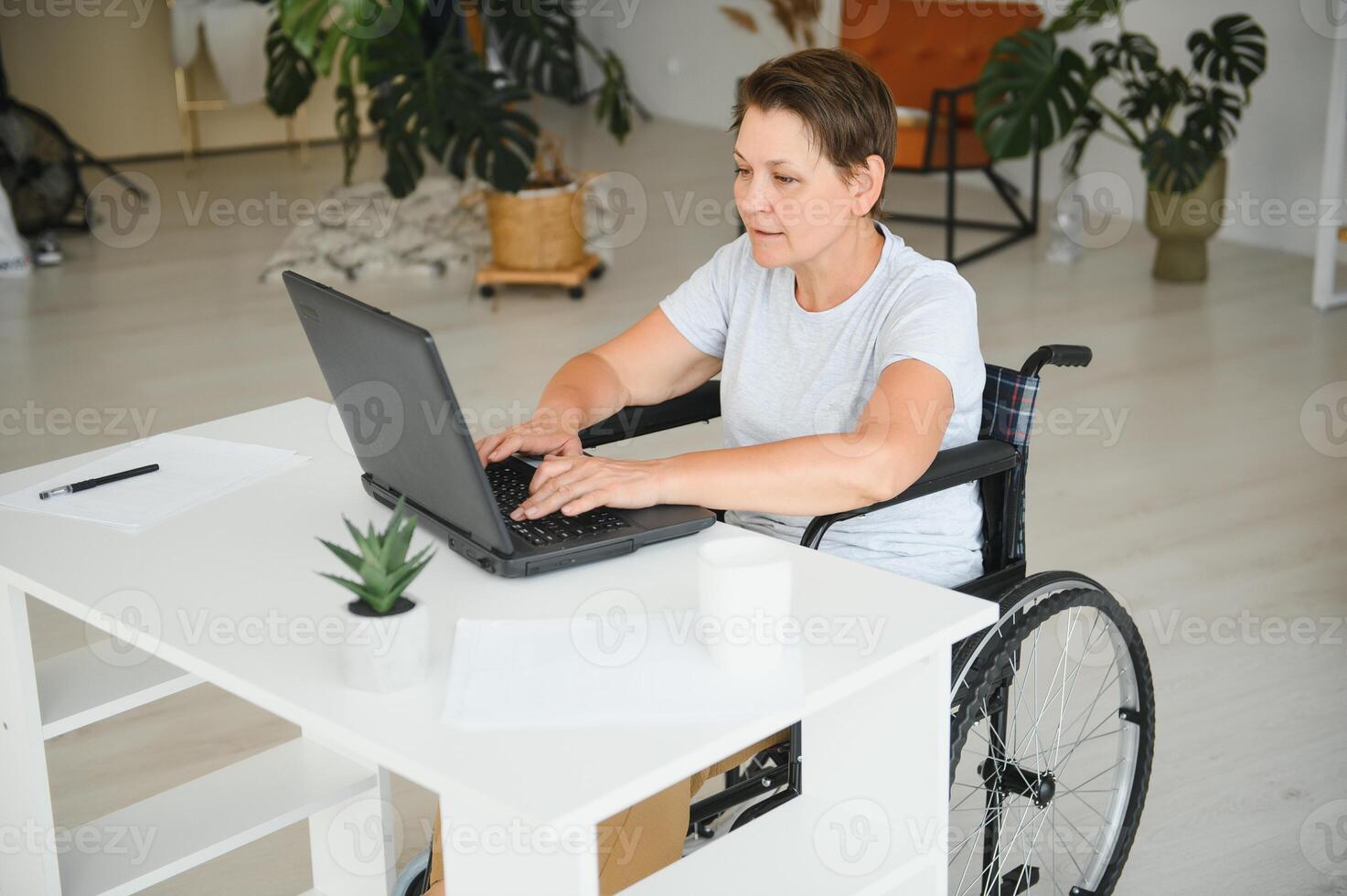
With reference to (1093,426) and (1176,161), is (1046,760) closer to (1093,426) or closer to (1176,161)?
(1093,426)

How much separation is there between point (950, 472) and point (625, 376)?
0.52 m

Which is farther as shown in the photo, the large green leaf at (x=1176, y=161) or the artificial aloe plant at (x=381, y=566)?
the large green leaf at (x=1176, y=161)

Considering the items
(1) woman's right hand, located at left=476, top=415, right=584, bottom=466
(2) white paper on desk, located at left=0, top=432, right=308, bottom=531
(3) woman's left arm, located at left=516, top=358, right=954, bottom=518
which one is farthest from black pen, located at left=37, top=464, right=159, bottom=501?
(3) woman's left arm, located at left=516, top=358, right=954, bottom=518

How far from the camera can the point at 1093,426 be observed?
3.73 m

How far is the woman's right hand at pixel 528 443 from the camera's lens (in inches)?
66.4

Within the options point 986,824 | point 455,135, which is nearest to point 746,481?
point 986,824

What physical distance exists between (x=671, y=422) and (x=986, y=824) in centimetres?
63

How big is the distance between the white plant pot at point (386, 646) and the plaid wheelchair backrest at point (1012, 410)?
832 mm

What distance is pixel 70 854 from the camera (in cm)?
165

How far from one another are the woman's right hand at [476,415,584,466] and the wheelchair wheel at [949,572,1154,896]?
50 centimetres

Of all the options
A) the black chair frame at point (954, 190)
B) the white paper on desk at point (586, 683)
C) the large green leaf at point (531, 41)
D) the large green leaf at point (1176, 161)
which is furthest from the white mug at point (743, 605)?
the large green leaf at point (531, 41)

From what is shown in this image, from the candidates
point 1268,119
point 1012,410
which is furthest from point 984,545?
point 1268,119

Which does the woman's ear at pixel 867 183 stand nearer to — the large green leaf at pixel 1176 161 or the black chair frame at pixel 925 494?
the black chair frame at pixel 925 494

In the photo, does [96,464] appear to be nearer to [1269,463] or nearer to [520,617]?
[520,617]
